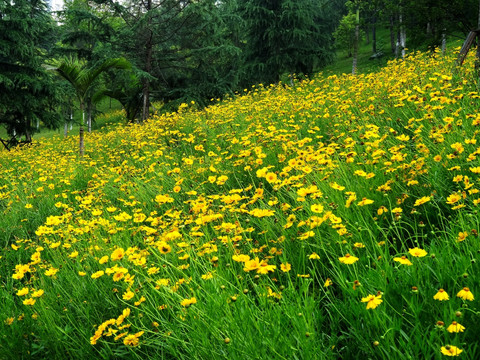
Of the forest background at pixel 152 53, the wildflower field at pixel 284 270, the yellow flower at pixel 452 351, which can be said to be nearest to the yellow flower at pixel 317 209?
the wildflower field at pixel 284 270

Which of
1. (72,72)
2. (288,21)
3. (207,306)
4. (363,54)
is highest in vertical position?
(363,54)

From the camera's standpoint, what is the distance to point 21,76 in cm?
1050

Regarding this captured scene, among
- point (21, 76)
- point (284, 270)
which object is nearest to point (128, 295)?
point (284, 270)

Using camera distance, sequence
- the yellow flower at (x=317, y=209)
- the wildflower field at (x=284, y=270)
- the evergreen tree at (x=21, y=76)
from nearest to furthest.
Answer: the wildflower field at (x=284, y=270) < the yellow flower at (x=317, y=209) < the evergreen tree at (x=21, y=76)

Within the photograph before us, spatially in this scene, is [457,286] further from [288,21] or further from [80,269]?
[288,21]

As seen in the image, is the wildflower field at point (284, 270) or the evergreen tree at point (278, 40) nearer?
the wildflower field at point (284, 270)

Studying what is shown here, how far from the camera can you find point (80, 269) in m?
2.33

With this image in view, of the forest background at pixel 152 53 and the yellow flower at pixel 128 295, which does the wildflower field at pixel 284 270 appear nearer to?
the yellow flower at pixel 128 295

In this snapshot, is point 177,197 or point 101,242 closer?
point 101,242

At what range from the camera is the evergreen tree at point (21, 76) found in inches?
405

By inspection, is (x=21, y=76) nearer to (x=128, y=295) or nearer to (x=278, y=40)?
(x=278, y=40)

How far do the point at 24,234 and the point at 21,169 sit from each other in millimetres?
3677

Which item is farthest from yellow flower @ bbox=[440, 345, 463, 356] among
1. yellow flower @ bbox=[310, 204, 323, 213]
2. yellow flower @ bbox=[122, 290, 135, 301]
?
yellow flower @ bbox=[122, 290, 135, 301]

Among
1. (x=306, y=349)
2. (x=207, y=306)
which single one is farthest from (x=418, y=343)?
(x=207, y=306)
